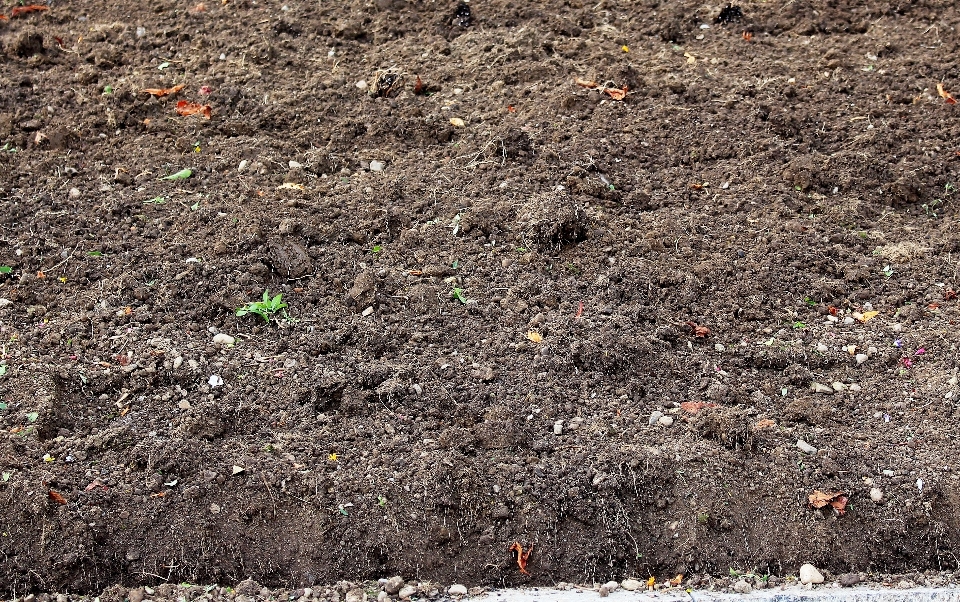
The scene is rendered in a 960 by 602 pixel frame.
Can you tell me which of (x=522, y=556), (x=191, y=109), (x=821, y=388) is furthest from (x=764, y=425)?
(x=191, y=109)

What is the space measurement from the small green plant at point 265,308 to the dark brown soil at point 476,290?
0.16 ft

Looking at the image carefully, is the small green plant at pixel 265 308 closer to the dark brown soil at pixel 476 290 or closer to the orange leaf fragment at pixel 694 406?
the dark brown soil at pixel 476 290

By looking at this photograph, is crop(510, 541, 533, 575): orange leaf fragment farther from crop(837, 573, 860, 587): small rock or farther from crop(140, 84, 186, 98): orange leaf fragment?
crop(140, 84, 186, 98): orange leaf fragment

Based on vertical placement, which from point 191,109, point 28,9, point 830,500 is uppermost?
point 28,9

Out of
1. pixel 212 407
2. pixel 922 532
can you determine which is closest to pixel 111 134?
pixel 212 407

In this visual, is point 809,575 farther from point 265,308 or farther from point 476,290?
point 265,308

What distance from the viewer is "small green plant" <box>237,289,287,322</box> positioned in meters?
3.41

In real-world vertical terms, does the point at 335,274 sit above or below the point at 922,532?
above

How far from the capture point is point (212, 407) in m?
3.08

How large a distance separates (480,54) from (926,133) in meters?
2.14

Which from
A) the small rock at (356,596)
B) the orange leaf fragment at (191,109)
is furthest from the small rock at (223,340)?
the orange leaf fragment at (191,109)

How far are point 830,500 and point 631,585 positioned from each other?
27.4 inches

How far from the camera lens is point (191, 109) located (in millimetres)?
4383

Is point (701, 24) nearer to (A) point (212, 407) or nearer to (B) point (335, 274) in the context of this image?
(B) point (335, 274)
